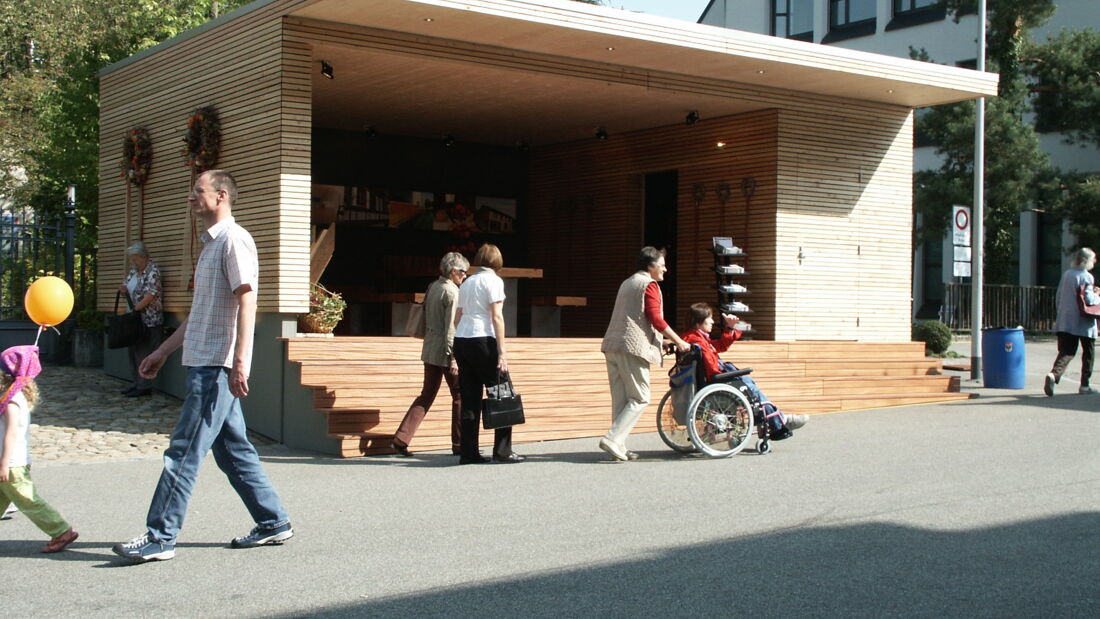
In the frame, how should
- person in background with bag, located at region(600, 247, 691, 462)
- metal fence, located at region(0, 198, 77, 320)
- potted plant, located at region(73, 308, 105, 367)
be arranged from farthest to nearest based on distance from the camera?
metal fence, located at region(0, 198, 77, 320) < potted plant, located at region(73, 308, 105, 367) < person in background with bag, located at region(600, 247, 691, 462)

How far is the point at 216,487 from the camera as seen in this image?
9141mm

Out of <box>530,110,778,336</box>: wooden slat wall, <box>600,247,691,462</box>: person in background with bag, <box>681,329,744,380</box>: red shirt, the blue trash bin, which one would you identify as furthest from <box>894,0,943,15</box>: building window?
<box>600,247,691,462</box>: person in background with bag

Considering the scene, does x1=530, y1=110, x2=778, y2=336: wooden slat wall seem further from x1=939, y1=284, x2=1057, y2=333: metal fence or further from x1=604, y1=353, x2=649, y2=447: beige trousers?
x1=939, y1=284, x2=1057, y2=333: metal fence

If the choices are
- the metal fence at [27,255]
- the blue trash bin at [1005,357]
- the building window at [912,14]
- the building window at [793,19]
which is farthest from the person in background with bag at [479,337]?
the building window at [793,19]

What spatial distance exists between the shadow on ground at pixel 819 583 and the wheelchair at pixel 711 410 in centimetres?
325

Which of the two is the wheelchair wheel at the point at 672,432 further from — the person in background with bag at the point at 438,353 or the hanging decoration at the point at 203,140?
the hanging decoration at the point at 203,140

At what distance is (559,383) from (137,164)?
6.22m

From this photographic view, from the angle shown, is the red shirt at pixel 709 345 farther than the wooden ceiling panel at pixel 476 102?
No

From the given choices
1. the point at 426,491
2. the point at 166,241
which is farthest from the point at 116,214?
the point at 426,491

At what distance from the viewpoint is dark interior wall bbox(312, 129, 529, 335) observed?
19.7 metres

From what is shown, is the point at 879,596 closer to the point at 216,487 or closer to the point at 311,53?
the point at 216,487

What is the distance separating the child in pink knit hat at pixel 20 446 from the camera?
6441 millimetres

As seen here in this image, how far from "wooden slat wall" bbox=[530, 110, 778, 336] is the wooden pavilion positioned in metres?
0.04

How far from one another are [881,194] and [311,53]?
8707mm
